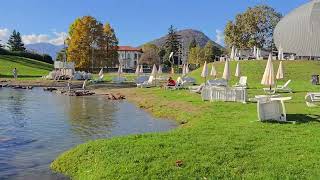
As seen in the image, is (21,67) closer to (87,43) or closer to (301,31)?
(87,43)

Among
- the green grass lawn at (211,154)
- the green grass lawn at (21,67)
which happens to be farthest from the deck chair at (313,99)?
the green grass lawn at (21,67)

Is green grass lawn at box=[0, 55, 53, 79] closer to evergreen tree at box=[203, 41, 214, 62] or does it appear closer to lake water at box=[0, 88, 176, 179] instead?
evergreen tree at box=[203, 41, 214, 62]

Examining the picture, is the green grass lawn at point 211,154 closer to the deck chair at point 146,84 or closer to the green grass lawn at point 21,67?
the deck chair at point 146,84

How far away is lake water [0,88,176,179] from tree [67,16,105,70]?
5329cm

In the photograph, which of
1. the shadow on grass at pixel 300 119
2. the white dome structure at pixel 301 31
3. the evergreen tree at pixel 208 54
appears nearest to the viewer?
the shadow on grass at pixel 300 119

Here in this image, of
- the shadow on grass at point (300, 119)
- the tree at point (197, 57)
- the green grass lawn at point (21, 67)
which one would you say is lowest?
the shadow on grass at point (300, 119)

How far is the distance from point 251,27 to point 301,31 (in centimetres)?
953

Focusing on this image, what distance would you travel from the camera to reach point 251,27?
92.8 meters

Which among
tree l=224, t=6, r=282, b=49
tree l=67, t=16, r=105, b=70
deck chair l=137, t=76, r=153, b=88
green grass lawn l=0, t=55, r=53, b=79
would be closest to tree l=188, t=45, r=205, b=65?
tree l=224, t=6, r=282, b=49

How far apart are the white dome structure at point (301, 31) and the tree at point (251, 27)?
266 cm

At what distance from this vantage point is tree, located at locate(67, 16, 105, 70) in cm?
8556

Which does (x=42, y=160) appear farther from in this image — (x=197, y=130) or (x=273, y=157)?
(x=273, y=157)

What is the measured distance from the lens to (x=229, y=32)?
93875mm

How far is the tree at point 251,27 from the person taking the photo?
9300 cm
